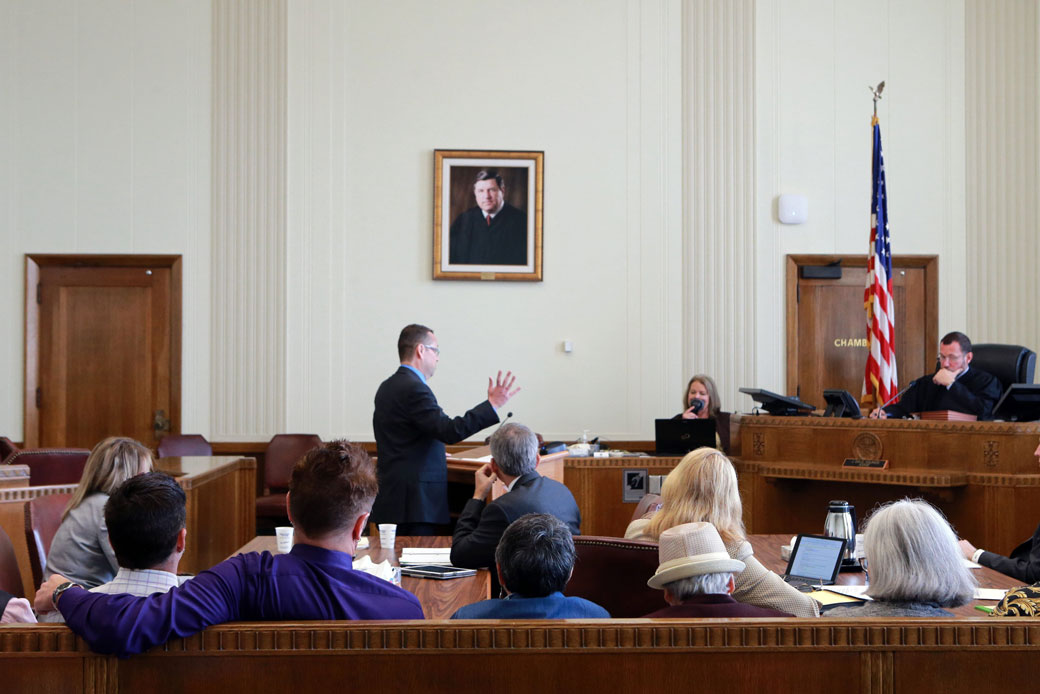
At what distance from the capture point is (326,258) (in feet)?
28.3

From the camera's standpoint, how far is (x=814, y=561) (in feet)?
11.1

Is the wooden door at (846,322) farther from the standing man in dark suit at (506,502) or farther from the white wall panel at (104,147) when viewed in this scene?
the standing man in dark suit at (506,502)

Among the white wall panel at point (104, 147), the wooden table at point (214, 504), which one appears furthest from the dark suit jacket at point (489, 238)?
the wooden table at point (214, 504)

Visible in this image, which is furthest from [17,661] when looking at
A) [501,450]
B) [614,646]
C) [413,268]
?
[413,268]

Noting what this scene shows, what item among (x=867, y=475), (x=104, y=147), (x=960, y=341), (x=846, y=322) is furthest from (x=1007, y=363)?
(x=104, y=147)

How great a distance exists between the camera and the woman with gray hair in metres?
2.45

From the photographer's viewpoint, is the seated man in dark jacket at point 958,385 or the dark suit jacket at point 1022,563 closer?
the dark suit jacket at point 1022,563

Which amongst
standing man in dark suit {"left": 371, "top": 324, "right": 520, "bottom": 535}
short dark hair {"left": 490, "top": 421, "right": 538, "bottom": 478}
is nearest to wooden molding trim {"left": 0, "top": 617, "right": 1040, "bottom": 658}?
short dark hair {"left": 490, "top": 421, "right": 538, "bottom": 478}

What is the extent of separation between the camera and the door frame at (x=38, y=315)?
8500 millimetres

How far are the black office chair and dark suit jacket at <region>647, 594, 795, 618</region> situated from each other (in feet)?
16.7

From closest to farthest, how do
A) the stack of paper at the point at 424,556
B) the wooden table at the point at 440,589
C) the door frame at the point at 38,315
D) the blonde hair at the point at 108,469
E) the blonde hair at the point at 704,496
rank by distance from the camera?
the wooden table at the point at 440,589 < the blonde hair at the point at 704,496 < the blonde hair at the point at 108,469 < the stack of paper at the point at 424,556 < the door frame at the point at 38,315

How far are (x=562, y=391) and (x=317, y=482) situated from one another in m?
6.51

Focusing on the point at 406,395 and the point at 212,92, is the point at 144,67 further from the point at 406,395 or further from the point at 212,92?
the point at 406,395

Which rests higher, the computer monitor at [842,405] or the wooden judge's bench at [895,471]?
the computer monitor at [842,405]
